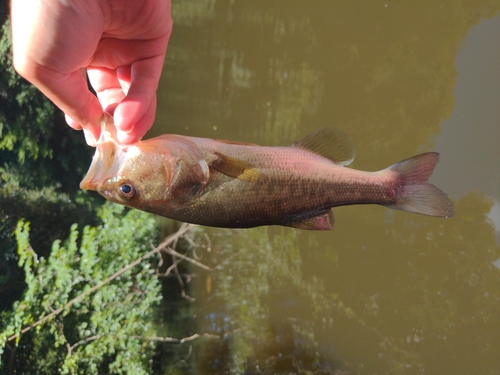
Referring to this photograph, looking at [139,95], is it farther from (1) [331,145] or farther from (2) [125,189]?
(1) [331,145]

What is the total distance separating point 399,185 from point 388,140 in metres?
2.42

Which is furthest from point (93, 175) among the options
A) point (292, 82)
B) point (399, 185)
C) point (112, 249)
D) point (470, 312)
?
point (470, 312)

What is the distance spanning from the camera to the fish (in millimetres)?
1183

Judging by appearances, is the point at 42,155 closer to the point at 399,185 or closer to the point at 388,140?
the point at 388,140

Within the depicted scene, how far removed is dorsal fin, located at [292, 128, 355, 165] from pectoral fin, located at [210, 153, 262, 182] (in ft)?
0.73

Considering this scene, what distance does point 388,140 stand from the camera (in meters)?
3.62

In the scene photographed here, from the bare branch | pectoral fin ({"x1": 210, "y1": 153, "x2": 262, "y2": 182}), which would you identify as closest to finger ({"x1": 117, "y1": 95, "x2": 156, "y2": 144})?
pectoral fin ({"x1": 210, "y1": 153, "x2": 262, "y2": 182})

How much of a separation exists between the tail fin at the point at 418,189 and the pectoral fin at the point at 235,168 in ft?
1.65

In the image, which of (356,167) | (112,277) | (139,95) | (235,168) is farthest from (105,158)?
(356,167)

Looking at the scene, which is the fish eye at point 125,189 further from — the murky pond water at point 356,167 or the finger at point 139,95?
the murky pond water at point 356,167

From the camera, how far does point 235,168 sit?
1.26m

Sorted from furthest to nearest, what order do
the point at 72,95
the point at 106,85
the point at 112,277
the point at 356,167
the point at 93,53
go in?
the point at 356,167 → the point at 112,277 → the point at 106,85 → the point at 93,53 → the point at 72,95

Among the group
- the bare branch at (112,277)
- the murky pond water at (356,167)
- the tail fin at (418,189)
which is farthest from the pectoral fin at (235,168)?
the bare branch at (112,277)

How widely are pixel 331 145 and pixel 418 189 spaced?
0.34 m
